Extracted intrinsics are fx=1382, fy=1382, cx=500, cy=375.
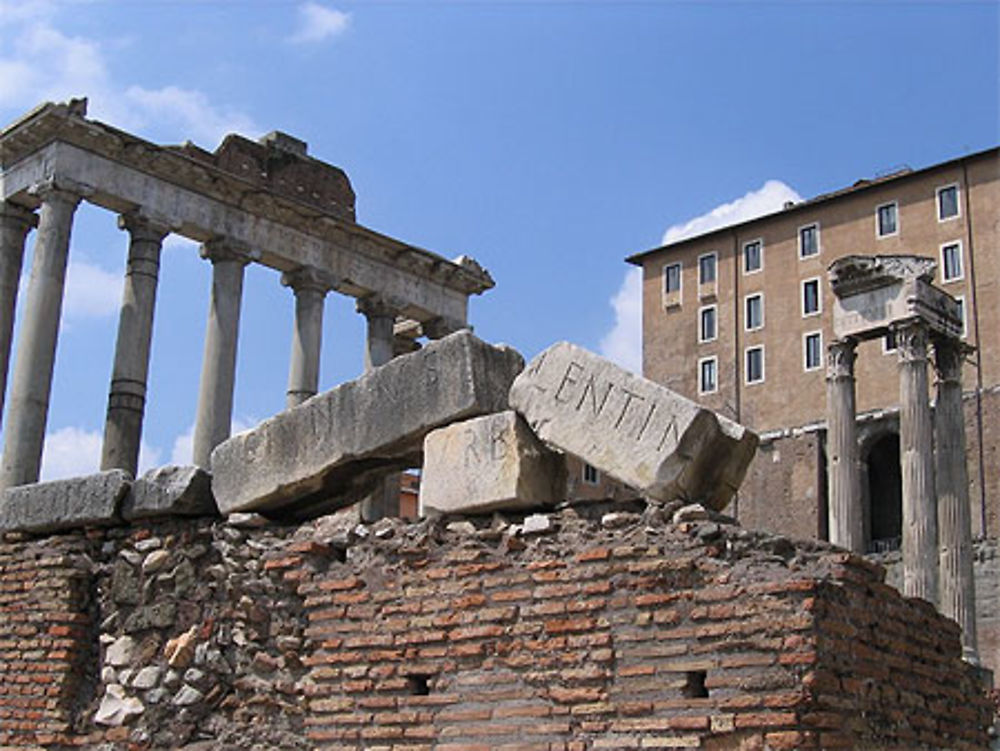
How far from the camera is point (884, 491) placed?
40.3 meters

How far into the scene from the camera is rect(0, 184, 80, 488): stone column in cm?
1936

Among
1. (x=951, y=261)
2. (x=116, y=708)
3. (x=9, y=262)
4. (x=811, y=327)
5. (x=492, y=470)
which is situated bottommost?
(x=116, y=708)

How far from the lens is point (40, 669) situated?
6562 mm

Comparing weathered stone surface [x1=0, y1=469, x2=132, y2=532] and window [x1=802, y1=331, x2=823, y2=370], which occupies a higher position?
window [x1=802, y1=331, x2=823, y2=370]

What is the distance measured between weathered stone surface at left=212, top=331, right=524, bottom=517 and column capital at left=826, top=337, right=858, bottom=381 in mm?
22296

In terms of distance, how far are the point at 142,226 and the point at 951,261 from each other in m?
25.8

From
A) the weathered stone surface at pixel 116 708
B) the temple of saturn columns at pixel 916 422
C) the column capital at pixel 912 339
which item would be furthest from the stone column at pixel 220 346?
the weathered stone surface at pixel 116 708

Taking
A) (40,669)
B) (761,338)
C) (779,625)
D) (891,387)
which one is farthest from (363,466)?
(761,338)

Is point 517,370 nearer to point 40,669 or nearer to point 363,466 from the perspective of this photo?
point 363,466

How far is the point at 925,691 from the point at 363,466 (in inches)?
102

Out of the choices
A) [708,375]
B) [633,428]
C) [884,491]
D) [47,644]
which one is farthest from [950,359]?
[633,428]

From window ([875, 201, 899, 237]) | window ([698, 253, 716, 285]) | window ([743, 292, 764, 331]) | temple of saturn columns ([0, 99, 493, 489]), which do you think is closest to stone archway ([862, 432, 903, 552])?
window ([743, 292, 764, 331])

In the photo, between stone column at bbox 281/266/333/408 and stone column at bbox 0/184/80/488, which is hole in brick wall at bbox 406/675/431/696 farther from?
stone column at bbox 281/266/333/408

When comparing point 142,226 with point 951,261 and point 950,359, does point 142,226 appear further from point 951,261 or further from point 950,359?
point 951,261
